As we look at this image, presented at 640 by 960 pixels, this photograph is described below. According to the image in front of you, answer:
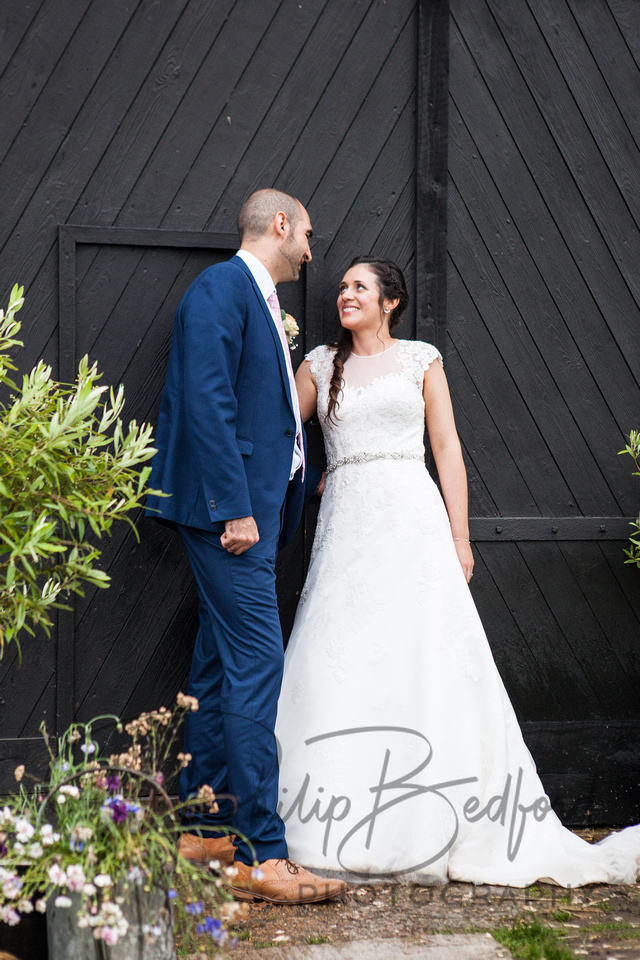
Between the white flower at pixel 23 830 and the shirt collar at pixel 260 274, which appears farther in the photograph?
the shirt collar at pixel 260 274

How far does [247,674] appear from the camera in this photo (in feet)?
9.12

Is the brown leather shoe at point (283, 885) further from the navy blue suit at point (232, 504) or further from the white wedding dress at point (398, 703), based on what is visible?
the white wedding dress at point (398, 703)

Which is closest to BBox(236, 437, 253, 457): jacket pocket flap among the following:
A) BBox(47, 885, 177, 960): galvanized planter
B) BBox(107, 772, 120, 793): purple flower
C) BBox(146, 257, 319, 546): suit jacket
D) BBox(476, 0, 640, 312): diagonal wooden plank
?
BBox(146, 257, 319, 546): suit jacket

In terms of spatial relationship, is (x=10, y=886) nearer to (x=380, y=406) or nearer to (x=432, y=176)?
(x=380, y=406)

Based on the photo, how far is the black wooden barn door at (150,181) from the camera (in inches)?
130

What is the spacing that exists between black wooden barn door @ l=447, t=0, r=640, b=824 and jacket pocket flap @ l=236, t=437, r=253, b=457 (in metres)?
1.15

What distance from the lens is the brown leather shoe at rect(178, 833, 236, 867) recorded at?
2947 mm

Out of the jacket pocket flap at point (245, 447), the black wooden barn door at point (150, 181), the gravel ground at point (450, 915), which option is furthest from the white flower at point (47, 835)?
the black wooden barn door at point (150, 181)

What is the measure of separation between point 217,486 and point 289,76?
181 centimetres

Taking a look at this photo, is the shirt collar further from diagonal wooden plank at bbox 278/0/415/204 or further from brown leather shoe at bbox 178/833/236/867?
brown leather shoe at bbox 178/833/236/867

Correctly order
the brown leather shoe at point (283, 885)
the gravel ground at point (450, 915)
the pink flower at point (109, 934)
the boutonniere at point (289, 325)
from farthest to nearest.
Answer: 1. the boutonniere at point (289, 325)
2. the brown leather shoe at point (283, 885)
3. the gravel ground at point (450, 915)
4. the pink flower at point (109, 934)

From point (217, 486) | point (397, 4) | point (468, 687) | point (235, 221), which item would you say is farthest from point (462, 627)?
point (397, 4)

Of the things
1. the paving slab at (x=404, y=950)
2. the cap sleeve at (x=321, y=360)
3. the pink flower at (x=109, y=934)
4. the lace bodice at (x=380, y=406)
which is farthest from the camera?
the cap sleeve at (x=321, y=360)

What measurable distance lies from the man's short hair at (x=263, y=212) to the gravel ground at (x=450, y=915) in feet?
7.28
